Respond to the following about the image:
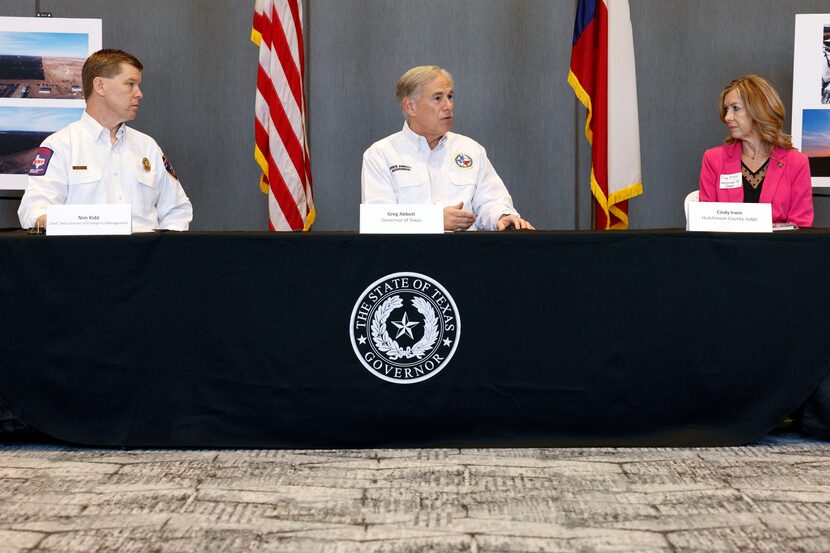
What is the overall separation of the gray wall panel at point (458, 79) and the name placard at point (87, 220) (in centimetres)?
222

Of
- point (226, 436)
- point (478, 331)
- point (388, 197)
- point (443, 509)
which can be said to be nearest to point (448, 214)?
point (388, 197)

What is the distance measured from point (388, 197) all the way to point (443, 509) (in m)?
1.64

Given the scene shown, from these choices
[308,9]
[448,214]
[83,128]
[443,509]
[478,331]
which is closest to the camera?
[443,509]

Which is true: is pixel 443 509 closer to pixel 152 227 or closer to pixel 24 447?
pixel 24 447

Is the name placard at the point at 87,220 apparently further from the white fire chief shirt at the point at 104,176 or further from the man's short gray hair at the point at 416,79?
the man's short gray hair at the point at 416,79

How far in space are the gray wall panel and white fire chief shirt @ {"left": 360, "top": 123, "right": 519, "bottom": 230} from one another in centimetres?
124

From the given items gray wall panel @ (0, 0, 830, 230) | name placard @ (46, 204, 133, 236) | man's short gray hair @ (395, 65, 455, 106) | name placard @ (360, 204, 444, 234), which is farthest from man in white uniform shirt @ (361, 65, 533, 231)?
gray wall panel @ (0, 0, 830, 230)

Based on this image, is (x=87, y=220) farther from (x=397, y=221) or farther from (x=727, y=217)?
(x=727, y=217)

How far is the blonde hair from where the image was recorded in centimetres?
315

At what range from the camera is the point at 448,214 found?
2977 millimetres

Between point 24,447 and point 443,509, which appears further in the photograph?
point 24,447

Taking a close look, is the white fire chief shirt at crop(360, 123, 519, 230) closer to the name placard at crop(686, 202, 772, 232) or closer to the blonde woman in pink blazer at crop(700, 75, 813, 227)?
the blonde woman in pink blazer at crop(700, 75, 813, 227)

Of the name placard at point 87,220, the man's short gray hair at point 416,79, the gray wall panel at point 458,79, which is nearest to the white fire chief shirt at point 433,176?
the man's short gray hair at point 416,79

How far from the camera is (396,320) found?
236 centimetres
